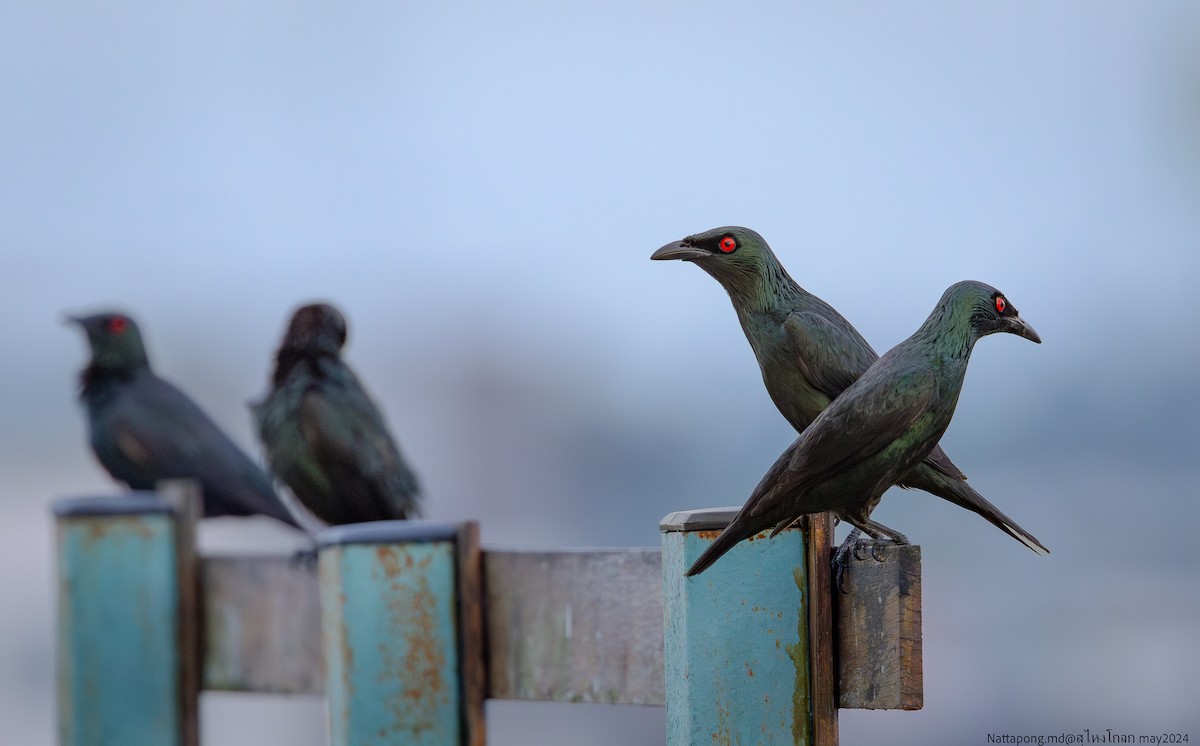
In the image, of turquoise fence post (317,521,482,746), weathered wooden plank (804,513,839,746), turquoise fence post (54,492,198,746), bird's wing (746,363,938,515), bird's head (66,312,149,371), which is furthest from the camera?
bird's head (66,312,149,371)

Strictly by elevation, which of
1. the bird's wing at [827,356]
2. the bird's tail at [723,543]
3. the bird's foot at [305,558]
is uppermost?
the bird's wing at [827,356]

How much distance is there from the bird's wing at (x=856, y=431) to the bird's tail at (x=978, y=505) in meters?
0.16

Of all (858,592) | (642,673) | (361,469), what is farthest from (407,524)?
(858,592)

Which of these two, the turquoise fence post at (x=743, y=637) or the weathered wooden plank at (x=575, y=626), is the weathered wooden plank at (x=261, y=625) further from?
the turquoise fence post at (x=743, y=637)

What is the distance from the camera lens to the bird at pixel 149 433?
2.93 metres

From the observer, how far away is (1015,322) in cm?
143

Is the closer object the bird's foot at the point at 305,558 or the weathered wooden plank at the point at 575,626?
the weathered wooden plank at the point at 575,626

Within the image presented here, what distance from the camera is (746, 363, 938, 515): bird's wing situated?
1.37 m

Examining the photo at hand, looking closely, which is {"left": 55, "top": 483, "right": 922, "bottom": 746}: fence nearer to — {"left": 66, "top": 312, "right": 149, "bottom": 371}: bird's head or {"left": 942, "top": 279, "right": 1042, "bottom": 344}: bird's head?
{"left": 942, "top": 279, "right": 1042, "bottom": 344}: bird's head

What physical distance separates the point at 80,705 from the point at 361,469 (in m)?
0.76

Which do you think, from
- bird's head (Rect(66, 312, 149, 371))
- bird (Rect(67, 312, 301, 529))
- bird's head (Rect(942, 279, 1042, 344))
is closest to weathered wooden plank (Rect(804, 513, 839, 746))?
bird's head (Rect(942, 279, 1042, 344))

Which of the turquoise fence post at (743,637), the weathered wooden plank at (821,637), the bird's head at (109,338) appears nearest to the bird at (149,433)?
the bird's head at (109,338)

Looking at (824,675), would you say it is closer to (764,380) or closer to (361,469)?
(764,380)

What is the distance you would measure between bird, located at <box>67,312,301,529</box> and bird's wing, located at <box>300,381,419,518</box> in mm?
311
